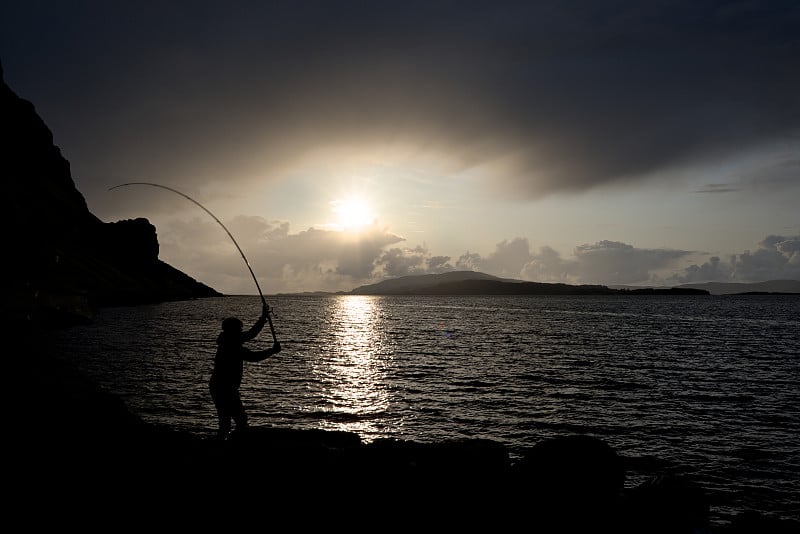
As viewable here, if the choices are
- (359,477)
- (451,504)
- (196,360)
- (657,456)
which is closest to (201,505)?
(359,477)

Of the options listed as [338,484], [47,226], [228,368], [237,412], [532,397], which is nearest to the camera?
[338,484]

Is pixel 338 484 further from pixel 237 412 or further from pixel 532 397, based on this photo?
pixel 532 397

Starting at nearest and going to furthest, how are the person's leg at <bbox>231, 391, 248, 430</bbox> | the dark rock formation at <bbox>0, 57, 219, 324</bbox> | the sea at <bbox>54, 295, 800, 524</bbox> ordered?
the person's leg at <bbox>231, 391, 248, 430</bbox>
the sea at <bbox>54, 295, 800, 524</bbox>
the dark rock formation at <bbox>0, 57, 219, 324</bbox>

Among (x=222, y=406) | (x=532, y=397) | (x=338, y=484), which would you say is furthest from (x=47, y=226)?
(x=338, y=484)

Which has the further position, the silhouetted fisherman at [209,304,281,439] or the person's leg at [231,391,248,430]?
the person's leg at [231,391,248,430]

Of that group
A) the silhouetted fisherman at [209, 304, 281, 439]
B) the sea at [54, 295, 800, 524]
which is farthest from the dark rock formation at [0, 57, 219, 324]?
the silhouetted fisherman at [209, 304, 281, 439]

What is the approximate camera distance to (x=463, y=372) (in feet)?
120

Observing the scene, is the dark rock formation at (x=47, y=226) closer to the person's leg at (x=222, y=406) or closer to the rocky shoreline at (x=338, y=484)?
the rocky shoreline at (x=338, y=484)

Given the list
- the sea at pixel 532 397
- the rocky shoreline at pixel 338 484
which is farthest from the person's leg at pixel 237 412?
the sea at pixel 532 397

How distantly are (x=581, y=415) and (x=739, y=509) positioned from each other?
9.99 meters

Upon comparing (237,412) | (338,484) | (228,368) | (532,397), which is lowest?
(532,397)

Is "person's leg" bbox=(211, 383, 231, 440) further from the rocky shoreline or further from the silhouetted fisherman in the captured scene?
the rocky shoreline

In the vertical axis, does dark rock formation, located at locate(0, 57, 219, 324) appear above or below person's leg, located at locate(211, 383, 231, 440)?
above

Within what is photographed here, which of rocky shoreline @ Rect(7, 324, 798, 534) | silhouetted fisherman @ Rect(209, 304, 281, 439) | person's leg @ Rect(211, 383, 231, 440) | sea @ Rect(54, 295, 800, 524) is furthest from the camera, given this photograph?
sea @ Rect(54, 295, 800, 524)
